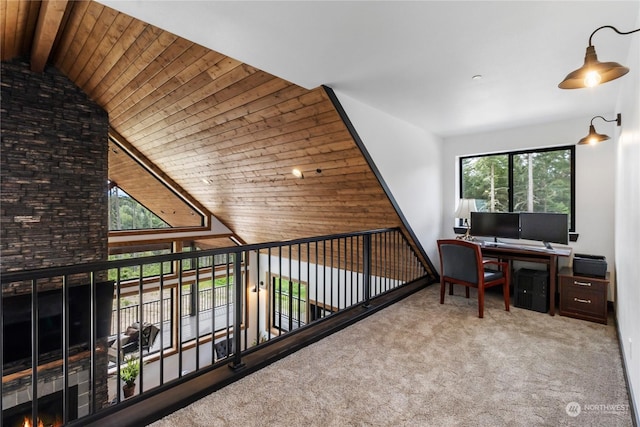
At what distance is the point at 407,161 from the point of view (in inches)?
167

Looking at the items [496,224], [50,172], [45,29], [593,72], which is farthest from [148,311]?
[593,72]

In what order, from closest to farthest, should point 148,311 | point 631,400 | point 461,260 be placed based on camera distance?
point 631,400 < point 461,260 < point 148,311

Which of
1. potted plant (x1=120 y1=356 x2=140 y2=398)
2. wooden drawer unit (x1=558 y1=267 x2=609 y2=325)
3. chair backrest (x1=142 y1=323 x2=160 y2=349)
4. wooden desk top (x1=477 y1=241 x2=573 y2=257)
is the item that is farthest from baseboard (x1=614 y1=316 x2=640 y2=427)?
chair backrest (x1=142 y1=323 x2=160 y2=349)

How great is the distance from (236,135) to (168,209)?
4106 millimetres

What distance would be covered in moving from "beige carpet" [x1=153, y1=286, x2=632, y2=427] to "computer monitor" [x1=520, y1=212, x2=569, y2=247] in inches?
41.6

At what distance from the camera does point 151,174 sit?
6.75 meters

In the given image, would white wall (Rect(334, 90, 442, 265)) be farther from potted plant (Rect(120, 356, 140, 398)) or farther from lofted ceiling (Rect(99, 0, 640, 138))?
potted plant (Rect(120, 356, 140, 398))

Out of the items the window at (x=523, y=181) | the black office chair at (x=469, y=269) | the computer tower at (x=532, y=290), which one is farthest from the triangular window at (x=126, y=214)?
the computer tower at (x=532, y=290)

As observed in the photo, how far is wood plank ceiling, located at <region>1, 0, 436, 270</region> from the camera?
115 inches

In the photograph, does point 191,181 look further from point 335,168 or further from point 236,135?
point 335,168

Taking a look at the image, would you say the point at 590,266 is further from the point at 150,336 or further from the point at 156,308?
the point at 156,308

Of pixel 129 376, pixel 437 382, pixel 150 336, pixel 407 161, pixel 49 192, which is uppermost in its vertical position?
pixel 407 161

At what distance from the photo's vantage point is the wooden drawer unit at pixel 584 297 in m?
3.23

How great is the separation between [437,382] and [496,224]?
2940 millimetres
